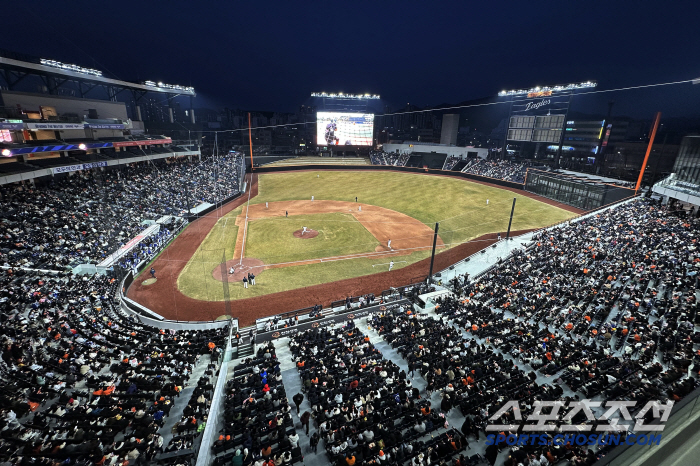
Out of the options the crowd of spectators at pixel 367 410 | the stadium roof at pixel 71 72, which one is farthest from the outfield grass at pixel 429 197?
the stadium roof at pixel 71 72

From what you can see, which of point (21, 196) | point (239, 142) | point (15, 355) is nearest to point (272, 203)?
point (21, 196)

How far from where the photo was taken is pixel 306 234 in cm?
3691

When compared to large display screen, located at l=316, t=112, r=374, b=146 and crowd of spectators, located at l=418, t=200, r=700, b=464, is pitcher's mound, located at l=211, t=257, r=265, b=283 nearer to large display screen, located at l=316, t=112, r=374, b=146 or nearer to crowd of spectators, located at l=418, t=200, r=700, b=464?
crowd of spectators, located at l=418, t=200, r=700, b=464

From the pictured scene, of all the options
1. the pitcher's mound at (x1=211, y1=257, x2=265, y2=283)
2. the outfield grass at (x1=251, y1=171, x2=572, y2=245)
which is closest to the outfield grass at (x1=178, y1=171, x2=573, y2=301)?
the outfield grass at (x1=251, y1=171, x2=572, y2=245)

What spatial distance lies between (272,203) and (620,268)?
4329 cm

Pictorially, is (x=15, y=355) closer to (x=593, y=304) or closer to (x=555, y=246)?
(x=593, y=304)

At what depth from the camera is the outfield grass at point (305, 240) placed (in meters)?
31.6

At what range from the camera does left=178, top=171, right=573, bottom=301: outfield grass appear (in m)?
26.8

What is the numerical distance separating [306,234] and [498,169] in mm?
49400

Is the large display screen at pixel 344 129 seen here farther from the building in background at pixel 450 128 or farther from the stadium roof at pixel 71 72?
the stadium roof at pixel 71 72

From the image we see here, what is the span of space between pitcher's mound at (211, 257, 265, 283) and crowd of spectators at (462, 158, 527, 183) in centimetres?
5360

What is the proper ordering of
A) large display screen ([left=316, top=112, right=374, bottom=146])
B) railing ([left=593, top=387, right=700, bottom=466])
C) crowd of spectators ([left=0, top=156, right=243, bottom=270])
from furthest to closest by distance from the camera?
large display screen ([left=316, top=112, right=374, bottom=146]) < crowd of spectators ([left=0, top=156, right=243, bottom=270]) < railing ([left=593, top=387, right=700, bottom=466])

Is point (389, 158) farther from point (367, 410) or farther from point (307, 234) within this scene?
point (367, 410)

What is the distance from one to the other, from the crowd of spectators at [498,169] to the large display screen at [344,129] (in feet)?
89.1
